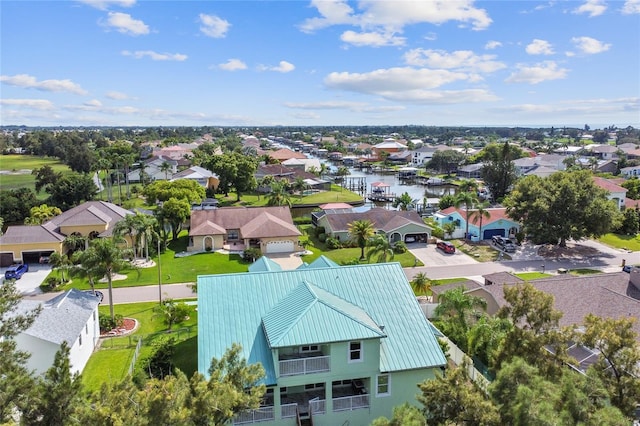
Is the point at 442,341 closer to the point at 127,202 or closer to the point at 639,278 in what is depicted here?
the point at 639,278

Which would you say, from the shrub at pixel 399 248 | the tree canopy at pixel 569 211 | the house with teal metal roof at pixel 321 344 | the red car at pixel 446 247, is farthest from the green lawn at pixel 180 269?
the tree canopy at pixel 569 211

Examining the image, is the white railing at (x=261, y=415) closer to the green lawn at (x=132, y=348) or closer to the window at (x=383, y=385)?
the window at (x=383, y=385)

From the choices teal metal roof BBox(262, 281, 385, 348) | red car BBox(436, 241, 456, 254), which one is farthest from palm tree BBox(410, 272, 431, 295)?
red car BBox(436, 241, 456, 254)

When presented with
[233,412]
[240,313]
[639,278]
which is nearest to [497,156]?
[639,278]

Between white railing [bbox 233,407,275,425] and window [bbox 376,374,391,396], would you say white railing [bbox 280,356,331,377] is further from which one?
window [bbox 376,374,391,396]

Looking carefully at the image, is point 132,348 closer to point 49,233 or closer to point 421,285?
point 421,285

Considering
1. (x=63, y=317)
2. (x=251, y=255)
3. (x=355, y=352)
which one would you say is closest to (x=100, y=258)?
(x=63, y=317)
